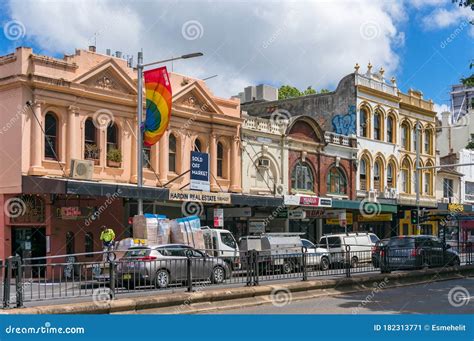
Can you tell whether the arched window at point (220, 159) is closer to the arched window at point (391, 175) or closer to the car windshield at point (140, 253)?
the car windshield at point (140, 253)

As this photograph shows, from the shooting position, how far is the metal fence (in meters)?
13.4

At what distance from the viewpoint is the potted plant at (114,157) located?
29922 millimetres

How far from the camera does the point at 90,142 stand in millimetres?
29422

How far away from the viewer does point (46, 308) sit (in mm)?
12266

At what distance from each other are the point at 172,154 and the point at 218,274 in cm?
1598

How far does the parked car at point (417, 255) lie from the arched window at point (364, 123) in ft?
65.7

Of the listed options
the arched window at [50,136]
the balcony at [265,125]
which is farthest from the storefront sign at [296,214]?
the arched window at [50,136]

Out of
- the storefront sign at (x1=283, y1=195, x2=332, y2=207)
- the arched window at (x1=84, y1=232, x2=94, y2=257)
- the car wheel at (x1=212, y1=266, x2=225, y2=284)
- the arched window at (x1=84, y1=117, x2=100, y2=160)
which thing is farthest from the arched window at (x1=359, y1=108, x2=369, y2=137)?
the car wheel at (x1=212, y1=266, x2=225, y2=284)

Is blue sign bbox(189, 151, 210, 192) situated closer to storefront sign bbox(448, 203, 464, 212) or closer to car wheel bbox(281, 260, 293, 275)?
car wheel bbox(281, 260, 293, 275)

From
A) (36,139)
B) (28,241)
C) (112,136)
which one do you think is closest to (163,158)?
(112,136)

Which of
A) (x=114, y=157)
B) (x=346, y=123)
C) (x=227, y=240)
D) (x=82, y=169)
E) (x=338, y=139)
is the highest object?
(x=346, y=123)

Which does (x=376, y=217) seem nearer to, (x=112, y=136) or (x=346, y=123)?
(x=346, y=123)

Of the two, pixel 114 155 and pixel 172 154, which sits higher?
pixel 172 154

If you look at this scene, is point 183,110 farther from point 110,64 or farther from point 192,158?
point 110,64
